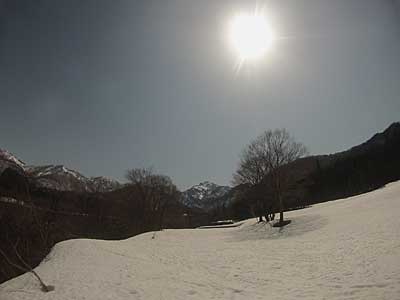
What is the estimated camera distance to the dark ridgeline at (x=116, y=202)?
22.4 m

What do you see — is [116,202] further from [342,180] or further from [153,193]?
[342,180]

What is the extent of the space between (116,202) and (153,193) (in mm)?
11774

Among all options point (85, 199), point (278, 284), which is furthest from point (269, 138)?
point (85, 199)

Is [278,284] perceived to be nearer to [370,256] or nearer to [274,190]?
[370,256]

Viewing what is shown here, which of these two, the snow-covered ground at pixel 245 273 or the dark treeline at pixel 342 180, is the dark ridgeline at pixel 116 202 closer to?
the dark treeline at pixel 342 180

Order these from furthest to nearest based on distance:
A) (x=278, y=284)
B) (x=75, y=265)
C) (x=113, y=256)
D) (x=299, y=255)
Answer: (x=113, y=256)
(x=75, y=265)
(x=299, y=255)
(x=278, y=284)

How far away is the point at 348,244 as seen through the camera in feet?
47.8

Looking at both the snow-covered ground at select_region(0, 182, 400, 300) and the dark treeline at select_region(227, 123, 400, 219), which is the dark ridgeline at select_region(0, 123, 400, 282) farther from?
the snow-covered ground at select_region(0, 182, 400, 300)

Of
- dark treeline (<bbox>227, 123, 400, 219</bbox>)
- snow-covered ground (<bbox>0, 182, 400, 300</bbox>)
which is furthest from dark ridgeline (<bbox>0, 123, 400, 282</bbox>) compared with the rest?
snow-covered ground (<bbox>0, 182, 400, 300</bbox>)

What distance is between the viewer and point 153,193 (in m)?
59.9

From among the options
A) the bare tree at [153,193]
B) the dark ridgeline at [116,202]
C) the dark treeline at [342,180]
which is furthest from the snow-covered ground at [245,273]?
the bare tree at [153,193]

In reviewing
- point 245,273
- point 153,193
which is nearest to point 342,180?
point 153,193

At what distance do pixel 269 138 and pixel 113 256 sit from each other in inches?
838

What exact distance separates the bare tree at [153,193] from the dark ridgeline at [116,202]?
1.29ft
